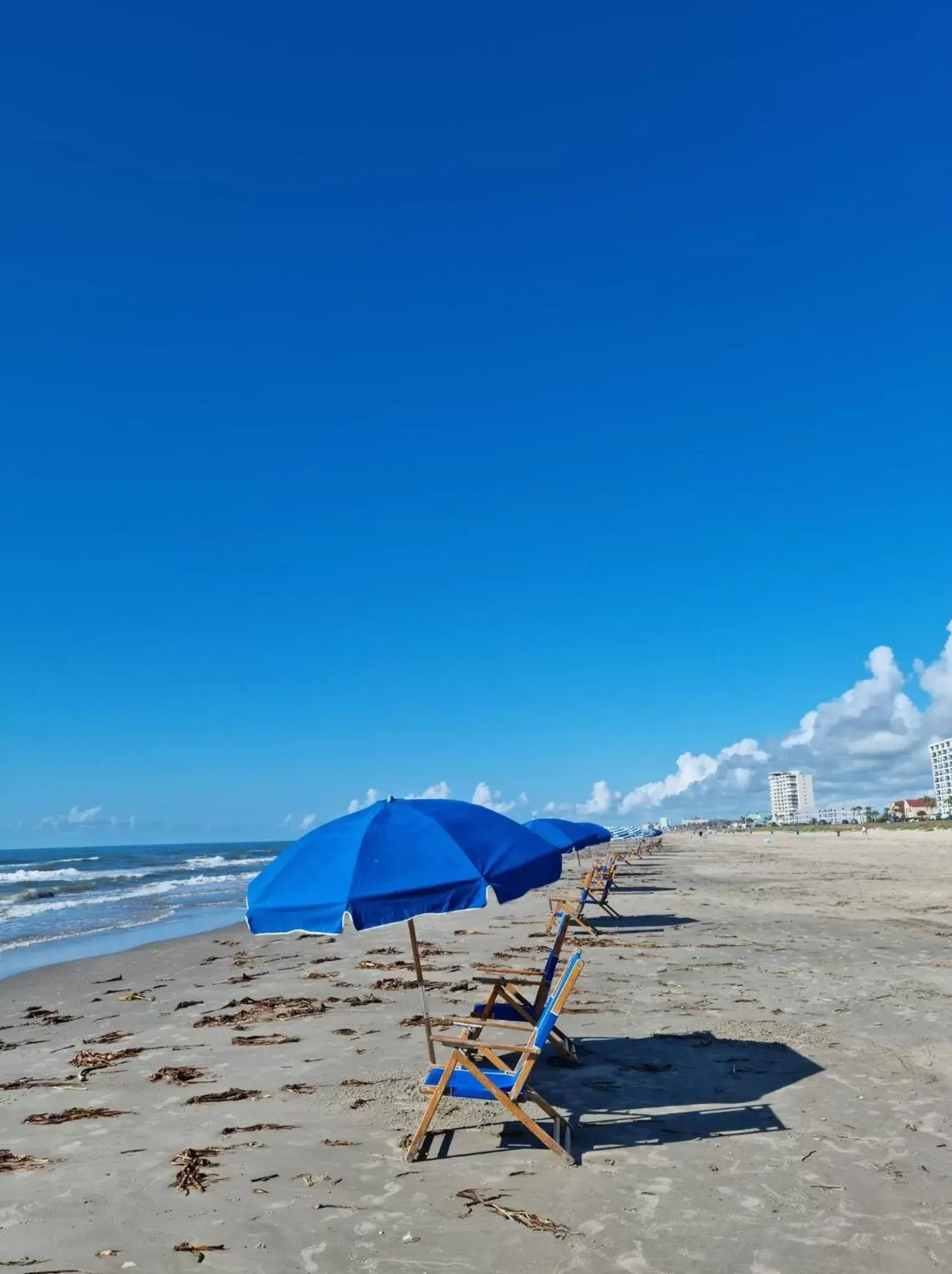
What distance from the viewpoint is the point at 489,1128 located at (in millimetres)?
5555

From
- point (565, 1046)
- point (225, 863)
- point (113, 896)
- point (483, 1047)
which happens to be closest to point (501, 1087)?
point (483, 1047)

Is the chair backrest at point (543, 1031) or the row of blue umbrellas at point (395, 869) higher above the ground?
the row of blue umbrellas at point (395, 869)

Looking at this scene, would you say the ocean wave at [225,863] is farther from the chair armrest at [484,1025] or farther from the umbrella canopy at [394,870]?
the umbrella canopy at [394,870]

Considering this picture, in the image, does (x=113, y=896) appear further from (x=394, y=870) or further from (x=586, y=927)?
(x=394, y=870)

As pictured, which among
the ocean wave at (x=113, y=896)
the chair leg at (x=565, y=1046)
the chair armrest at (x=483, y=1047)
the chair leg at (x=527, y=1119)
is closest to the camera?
the chair leg at (x=527, y=1119)

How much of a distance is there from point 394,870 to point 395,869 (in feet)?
0.04

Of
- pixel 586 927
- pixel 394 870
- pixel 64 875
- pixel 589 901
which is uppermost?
pixel 394 870

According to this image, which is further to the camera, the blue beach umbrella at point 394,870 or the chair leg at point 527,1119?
the chair leg at point 527,1119

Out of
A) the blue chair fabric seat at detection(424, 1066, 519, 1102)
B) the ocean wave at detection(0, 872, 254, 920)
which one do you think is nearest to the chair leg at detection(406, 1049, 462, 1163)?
the blue chair fabric seat at detection(424, 1066, 519, 1102)

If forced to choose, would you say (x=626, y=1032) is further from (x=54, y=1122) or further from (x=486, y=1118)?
(x=54, y=1122)

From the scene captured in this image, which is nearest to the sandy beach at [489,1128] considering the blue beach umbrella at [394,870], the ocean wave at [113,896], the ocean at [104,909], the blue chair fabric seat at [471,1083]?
the blue chair fabric seat at [471,1083]

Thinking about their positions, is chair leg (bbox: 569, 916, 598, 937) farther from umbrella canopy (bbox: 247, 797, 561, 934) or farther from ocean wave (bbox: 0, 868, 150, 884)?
ocean wave (bbox: 0, 868, 150, 884)

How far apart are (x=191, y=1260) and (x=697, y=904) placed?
57.7ft

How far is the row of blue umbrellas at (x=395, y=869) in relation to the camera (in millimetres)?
4613
